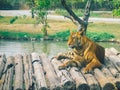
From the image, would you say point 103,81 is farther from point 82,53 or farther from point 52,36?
point 52,36

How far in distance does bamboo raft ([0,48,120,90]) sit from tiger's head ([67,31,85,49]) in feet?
1.88

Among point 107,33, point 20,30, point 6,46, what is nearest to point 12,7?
point 20,30

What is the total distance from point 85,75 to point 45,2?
8403mm

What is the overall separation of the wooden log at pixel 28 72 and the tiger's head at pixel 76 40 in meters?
1.18

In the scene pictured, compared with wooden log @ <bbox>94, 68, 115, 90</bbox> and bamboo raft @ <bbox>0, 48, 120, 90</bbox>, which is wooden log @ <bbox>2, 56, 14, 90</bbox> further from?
wooden log @ <bbox>94, 68, 115, 90</bbox>

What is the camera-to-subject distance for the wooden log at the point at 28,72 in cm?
1008

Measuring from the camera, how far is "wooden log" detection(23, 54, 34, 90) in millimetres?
10078

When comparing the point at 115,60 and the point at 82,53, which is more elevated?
the point at 82,53

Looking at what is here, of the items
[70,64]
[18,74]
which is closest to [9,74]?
[18,74]

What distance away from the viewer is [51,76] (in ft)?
34.7

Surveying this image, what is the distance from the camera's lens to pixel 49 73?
35.9 feet

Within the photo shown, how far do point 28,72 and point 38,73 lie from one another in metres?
0.55

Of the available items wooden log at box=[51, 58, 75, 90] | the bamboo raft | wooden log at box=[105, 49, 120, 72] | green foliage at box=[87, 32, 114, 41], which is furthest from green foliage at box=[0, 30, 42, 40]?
wooden log at box=[51, 58, 75, 90]

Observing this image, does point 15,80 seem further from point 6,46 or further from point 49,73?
point 6,46
